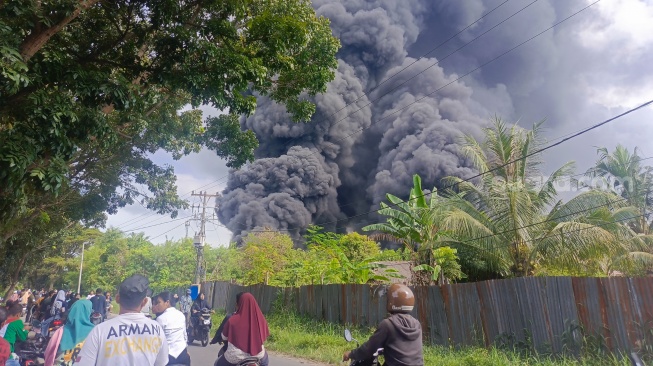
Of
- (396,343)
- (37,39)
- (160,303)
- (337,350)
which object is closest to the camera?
(396,343)

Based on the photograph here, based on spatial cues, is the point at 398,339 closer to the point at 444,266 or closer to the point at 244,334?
the point at 244,334

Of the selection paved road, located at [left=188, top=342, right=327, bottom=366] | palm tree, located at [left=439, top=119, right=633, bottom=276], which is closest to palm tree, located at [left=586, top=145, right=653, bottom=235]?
palm tree, located at [left=439, top=119, right=633, bottom=276]

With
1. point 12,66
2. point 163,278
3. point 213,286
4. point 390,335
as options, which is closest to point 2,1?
point 12,66

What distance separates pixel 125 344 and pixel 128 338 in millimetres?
38

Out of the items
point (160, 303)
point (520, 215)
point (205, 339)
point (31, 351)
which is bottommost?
point (205, 339)

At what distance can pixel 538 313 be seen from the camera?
28.2 ft

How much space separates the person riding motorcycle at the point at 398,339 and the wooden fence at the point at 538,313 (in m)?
2.66

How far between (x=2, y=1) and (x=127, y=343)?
5191 millimetres

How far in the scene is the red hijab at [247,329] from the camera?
4.67m

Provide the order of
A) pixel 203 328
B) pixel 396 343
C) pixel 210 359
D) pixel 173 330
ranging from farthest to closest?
1. pixel 203 328
2. pixel 210 359
3. pixel 173 330
4. pixel 396 343

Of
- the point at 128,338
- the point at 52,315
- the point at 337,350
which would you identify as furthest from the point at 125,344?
the point at 52,315

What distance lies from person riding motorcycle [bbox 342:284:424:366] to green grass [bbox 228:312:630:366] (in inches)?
202

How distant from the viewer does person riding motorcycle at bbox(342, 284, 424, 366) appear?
11.6 feet

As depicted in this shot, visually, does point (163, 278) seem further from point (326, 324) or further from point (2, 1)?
point (2, 1)
